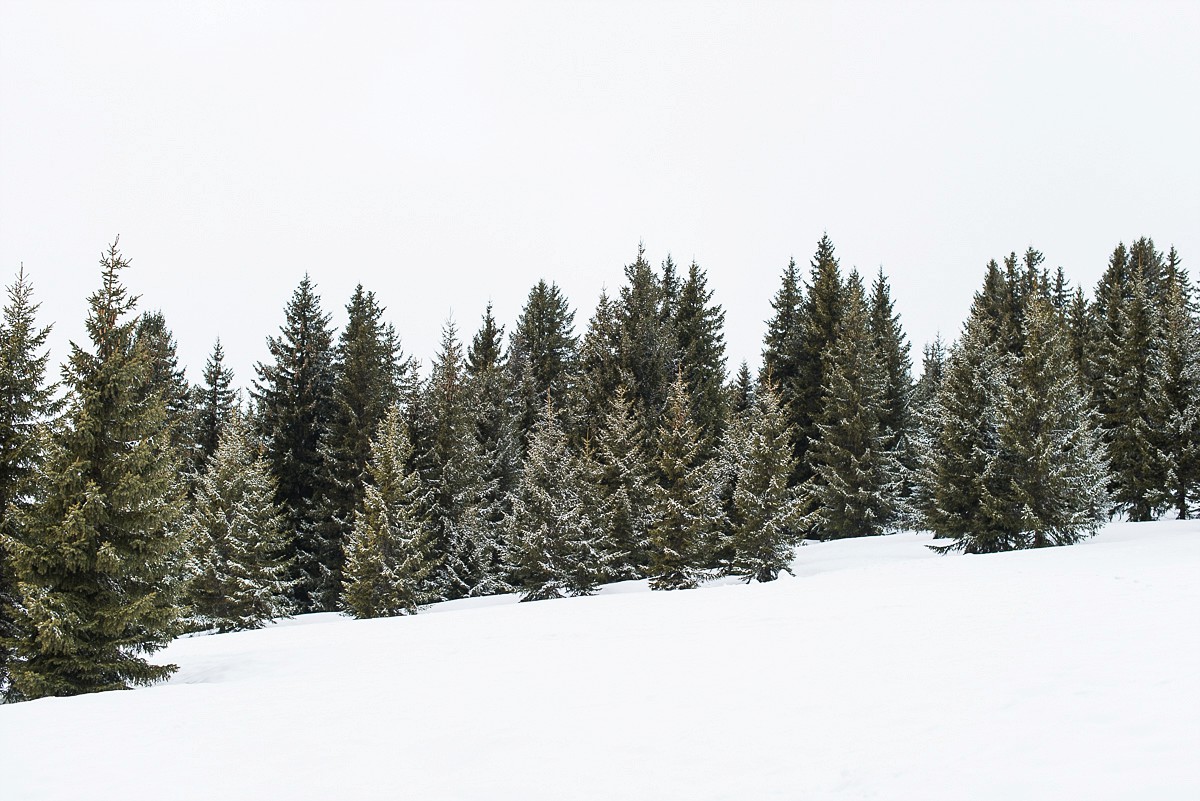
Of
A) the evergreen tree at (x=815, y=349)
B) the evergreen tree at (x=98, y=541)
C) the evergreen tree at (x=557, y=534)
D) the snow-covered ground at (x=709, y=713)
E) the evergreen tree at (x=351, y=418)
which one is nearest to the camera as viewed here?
the snow-covered ground at (x=709, y=713)

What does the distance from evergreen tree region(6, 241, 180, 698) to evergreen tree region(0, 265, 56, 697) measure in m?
0.52

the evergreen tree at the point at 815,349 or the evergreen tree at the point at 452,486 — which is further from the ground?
the evergreen tree at the point at 815,349

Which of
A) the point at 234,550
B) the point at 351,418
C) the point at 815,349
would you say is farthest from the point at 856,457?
the point at 234,550

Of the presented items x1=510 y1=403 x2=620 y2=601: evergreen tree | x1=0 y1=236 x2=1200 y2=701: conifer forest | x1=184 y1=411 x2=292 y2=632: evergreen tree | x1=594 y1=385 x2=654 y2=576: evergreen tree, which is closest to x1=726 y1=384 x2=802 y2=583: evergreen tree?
x1=0 y1=236 x2=1200 y2=701: conifer forest

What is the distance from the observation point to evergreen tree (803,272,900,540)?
3145 centimetres

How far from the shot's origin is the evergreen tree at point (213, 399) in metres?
39.8

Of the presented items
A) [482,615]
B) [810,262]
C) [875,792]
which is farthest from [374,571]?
[810,262]

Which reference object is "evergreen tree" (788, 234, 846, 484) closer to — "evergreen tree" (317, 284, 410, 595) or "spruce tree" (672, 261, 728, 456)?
"spruce tree" (672, 261, 728, 456)

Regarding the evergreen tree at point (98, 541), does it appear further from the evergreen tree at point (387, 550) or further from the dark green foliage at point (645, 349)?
the dark green foliage at point (645, 349)

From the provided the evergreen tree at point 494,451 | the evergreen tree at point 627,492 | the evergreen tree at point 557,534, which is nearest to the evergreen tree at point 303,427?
the evergreen tree at point 494,451

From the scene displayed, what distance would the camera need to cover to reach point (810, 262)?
42.1 m

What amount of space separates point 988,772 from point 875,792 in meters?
0.85

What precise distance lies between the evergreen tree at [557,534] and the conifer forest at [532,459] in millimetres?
102

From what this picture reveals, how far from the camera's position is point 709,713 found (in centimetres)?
737
